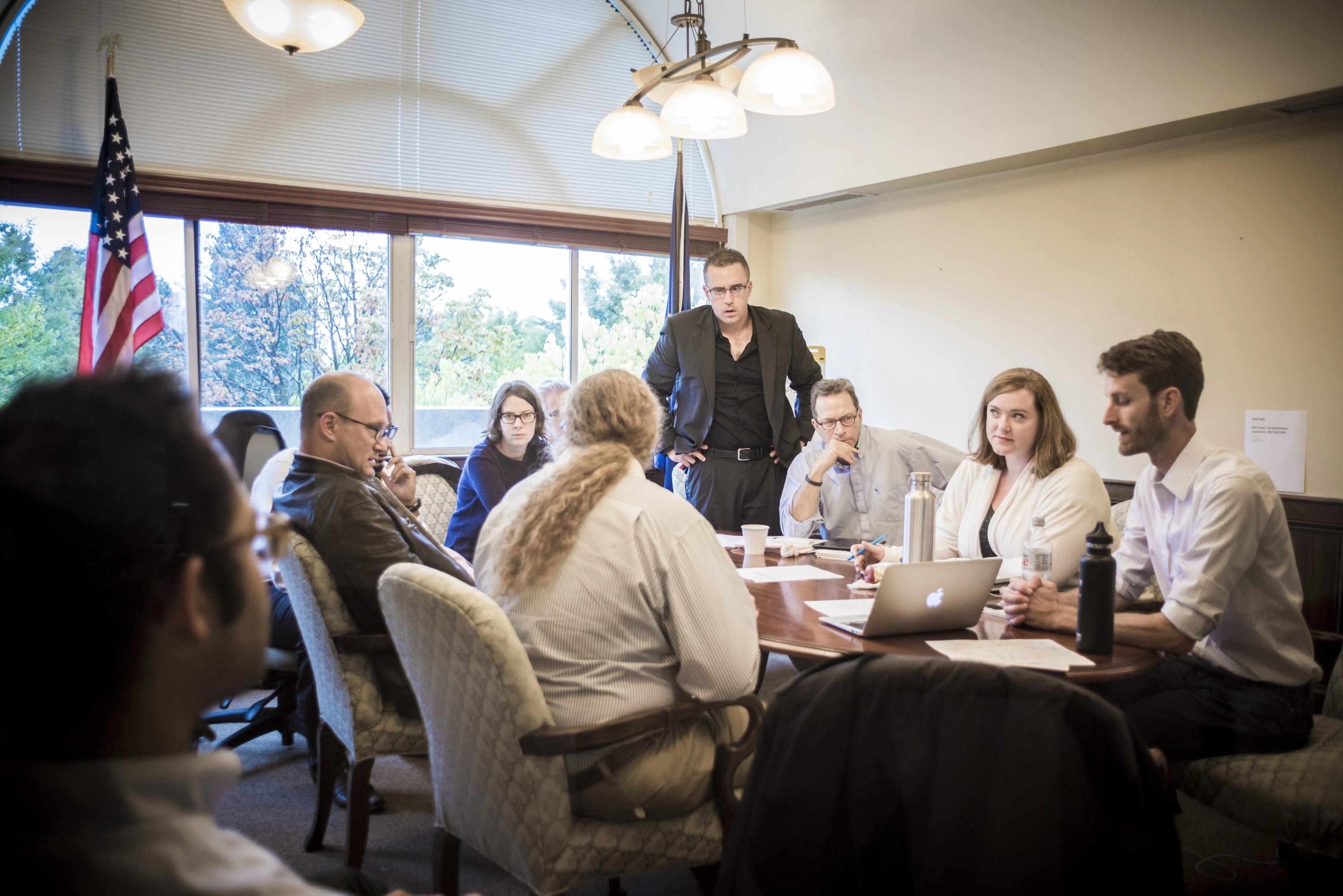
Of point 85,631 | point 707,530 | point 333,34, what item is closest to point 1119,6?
point 333,34

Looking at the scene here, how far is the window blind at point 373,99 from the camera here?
15.4 ft

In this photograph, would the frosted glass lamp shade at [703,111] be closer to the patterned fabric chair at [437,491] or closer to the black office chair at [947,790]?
the patterned fabric chair at [437,491]

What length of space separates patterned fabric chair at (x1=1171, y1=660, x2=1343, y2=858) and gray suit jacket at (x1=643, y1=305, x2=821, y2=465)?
8.41ft

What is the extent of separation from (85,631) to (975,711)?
0.84 meters

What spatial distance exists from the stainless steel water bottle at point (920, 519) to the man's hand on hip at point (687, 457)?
189 centimetres

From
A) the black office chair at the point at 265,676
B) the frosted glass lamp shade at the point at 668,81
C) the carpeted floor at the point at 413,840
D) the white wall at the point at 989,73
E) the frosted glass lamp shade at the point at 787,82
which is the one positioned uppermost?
the white wall at the point at 989,73

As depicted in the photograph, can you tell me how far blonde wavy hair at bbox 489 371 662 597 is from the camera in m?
1.73

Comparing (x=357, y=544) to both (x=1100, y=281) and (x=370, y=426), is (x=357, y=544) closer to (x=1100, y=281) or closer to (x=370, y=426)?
(x=370, y=426)

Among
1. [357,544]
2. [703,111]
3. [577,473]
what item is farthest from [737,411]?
[577,473]

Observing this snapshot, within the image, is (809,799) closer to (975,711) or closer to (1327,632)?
(975,711)

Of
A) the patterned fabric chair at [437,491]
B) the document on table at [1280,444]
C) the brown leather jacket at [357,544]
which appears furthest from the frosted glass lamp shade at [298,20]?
the document on table at [1280,444]

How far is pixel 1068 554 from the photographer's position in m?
2.40

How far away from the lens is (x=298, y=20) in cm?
277

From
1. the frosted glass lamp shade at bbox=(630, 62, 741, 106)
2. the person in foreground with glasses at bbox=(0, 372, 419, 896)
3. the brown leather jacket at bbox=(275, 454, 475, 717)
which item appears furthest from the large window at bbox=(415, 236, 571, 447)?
the person in foreground with glasses at bbox=(0, 372, 419, 896)
